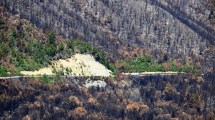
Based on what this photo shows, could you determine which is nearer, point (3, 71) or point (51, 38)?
point (3, 71)

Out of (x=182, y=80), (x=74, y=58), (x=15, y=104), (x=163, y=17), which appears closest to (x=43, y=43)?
(x=74, y=58)

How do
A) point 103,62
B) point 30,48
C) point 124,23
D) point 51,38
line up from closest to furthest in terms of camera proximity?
point 30,48, point 51,38, point 103,62, point 124,23

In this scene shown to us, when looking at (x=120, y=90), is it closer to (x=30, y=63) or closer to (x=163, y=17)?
(x=30, y=63)

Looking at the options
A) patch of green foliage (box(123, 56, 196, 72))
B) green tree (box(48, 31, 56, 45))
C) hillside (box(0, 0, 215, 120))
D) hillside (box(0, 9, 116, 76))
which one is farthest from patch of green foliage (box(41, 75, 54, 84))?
patch of green foliage (box(123, 56, 196, 72))

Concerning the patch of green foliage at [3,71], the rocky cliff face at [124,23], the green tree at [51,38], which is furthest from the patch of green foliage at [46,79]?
the rocky cliff face at [124,23]

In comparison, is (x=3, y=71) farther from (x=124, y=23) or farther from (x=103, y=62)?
(x=124, y=23)

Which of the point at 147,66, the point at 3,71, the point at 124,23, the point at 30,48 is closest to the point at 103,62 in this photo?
the point at 147,66

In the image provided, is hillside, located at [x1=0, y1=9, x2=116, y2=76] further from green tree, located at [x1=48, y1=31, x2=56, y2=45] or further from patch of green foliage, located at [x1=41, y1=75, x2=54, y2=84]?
patch of green foliage, located at [x1=41, y1=75, x2=54, y2=84]

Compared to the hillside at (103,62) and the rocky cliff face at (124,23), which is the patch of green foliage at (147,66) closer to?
the hillside at (103,62)
